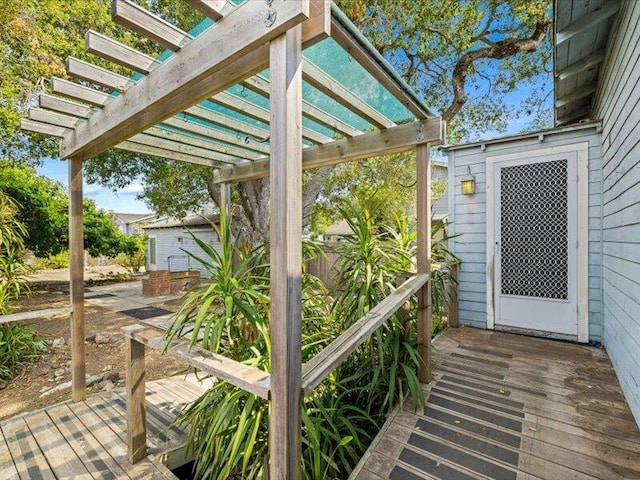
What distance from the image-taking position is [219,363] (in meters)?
1.60

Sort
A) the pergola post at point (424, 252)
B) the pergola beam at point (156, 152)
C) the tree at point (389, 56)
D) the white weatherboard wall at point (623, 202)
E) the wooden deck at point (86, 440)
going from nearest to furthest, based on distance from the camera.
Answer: the wooden deck at point (86, 440)
the white weatherboard wall at point (623, 202)
the pergola post at point (424, 252)
the pergola beam at point (156, 152)
the tree at point (389, 56)

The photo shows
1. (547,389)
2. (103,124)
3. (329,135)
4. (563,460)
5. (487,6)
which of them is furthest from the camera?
(487,6)

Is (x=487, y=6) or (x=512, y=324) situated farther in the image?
(x=487, y=6)

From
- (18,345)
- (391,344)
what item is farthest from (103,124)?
(18,345)

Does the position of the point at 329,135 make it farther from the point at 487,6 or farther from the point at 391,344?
the point at 487,6

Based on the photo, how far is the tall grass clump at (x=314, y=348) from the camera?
1.84m

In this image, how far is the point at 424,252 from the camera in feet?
9.16

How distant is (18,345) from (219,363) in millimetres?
4781

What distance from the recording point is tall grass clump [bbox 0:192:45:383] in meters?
4.00

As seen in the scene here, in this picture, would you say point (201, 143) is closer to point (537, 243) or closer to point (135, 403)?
point (135, 403)

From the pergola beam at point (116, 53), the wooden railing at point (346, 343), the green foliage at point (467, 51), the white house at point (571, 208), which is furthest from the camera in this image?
the green foliage at point (467, 51)

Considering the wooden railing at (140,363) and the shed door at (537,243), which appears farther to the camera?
the shed door at (537,243)

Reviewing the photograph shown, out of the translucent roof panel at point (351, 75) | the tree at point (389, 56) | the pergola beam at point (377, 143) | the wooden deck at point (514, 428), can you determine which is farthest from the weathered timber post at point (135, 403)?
the tree at point (389, 56)

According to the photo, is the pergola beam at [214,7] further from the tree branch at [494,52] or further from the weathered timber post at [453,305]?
the tree branch at [494,52]
